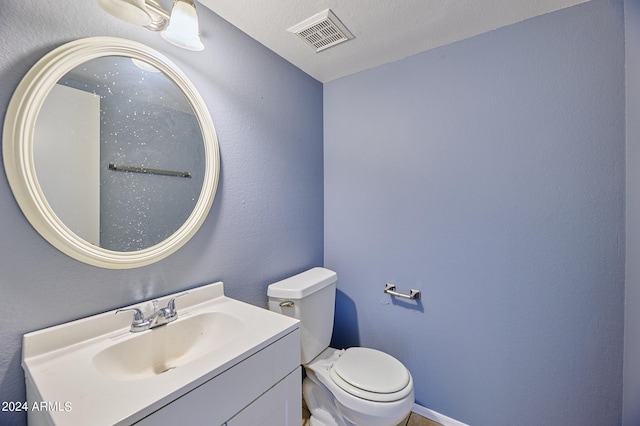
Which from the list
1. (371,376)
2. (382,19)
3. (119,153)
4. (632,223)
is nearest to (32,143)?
(119,153)

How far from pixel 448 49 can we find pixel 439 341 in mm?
1626

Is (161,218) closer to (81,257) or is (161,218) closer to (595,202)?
(81,257)

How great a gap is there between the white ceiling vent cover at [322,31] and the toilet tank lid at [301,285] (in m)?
1.30

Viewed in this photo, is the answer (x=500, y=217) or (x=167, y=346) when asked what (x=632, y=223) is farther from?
(x=167, y=346)

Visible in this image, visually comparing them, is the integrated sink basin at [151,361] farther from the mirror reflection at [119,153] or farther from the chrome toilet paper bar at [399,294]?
the chrome toilet paper bar at [399,294]

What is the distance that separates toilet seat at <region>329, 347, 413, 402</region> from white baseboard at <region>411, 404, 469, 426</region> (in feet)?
1.54

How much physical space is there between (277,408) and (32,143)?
43.1 inches

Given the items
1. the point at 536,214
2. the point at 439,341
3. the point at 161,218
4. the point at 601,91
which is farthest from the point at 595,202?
the point at 161,218

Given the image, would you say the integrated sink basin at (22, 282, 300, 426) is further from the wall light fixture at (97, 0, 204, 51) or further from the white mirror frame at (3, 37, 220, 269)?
the wall light fixture at (97, 0, 204, 51)

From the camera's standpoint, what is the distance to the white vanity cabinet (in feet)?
1.95

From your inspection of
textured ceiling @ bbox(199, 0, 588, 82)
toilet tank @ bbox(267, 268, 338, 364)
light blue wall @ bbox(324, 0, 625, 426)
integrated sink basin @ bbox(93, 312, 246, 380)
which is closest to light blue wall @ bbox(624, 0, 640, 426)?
light blue wall @ bbox(324, 0, 625, 426)

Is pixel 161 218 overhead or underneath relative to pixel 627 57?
underneath

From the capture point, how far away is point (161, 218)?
0.96 metres

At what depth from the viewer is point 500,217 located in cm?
124
